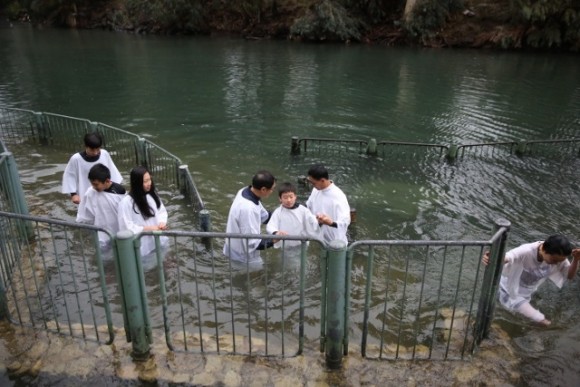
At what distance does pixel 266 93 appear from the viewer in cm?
2006

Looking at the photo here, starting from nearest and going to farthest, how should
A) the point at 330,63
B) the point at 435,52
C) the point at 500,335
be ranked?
1. the point at 500,335
2. the point at 330,63
3. the point at 435,52

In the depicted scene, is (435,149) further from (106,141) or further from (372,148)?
(106,141)

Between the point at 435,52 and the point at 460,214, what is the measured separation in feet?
91.2

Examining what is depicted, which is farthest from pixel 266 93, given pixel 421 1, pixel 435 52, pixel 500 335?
pixel 421 1

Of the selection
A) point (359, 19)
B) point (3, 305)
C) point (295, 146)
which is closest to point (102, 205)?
point (3, 305)

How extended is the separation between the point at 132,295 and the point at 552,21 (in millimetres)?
36093

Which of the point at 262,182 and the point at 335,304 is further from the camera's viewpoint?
the point at 262,182

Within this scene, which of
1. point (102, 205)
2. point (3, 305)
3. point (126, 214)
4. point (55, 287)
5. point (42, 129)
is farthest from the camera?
point (42, 129)

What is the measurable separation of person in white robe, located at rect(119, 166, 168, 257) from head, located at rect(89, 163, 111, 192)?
33 cm

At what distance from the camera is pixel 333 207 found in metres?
6.07

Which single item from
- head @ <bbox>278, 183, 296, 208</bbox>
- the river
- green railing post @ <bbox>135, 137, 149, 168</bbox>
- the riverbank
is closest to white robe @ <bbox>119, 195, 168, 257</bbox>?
the riverbank

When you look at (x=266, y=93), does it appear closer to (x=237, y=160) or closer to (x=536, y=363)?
(x=237, y=160)

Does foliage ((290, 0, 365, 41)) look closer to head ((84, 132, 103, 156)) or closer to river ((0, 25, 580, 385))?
river ((0, 25, 580, 385))

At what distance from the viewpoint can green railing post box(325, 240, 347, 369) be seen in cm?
396
